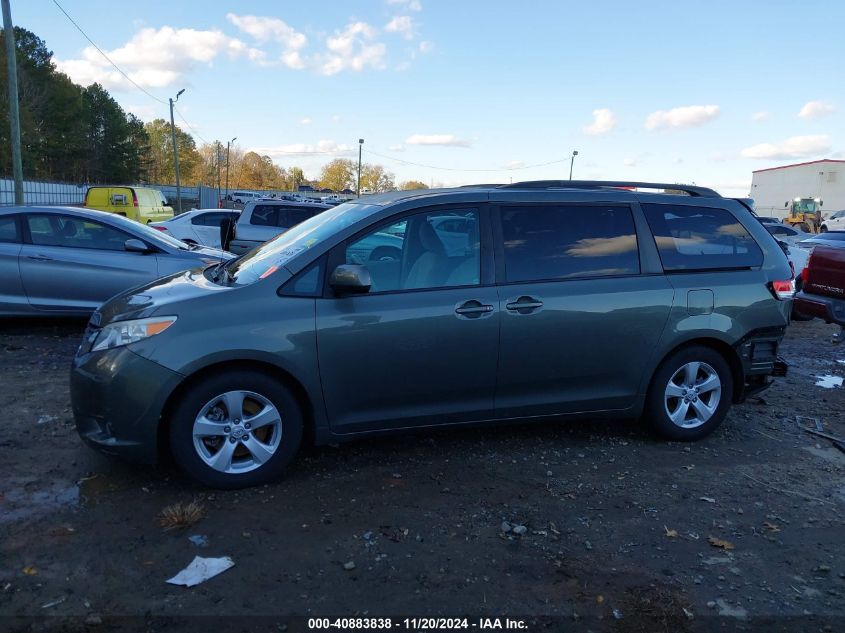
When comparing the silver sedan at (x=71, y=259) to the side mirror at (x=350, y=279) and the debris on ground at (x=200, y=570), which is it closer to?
the side mirror at (x=350, y=279)

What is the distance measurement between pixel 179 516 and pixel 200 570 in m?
0.48

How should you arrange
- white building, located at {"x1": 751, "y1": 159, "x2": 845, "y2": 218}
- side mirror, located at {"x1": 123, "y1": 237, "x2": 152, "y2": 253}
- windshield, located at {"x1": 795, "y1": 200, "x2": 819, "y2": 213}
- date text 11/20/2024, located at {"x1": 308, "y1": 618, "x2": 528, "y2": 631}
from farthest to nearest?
white building, located at {"x1": 751, "y1": 159, "x2": 845, "y2": 218} < windshield, located at {"x1": 795, "y1": 200, "x2": 819, "y2": 213} < side mirror, located at {"x1": 123, "y1": 237, "x2": 152, "y2": 253} < date text 11/20/2024, located at {"x1": 308, "y1": 618, "x2": 528, "y2": 631}

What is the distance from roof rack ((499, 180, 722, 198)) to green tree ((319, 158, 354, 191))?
117 meters

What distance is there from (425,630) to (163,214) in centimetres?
2251

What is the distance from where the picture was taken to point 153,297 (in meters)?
4.12

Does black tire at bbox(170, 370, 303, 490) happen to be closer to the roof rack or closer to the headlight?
the headlight

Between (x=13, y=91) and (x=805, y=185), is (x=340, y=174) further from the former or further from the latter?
(x=13, y=91)

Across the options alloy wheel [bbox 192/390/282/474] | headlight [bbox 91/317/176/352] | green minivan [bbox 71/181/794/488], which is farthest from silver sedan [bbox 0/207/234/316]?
alloy wheel [bbox 192/390/282/474]

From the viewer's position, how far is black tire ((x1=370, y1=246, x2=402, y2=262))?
4227mm

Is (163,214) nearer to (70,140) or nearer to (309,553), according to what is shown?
(309,553)

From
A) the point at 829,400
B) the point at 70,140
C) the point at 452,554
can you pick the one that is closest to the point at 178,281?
the point at 452,554

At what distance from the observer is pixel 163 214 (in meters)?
22.8

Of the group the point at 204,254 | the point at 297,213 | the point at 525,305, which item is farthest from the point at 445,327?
the point at 297,213

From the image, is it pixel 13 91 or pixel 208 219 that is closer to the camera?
pixel 13 91
